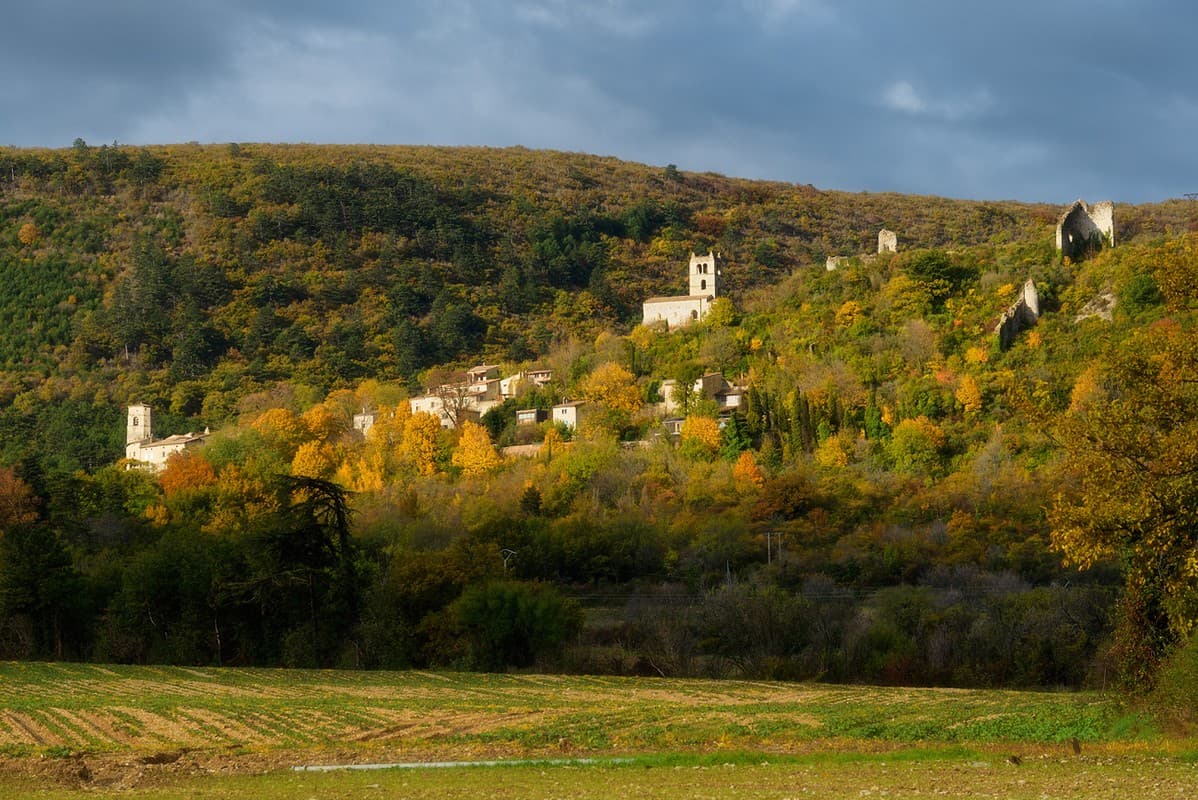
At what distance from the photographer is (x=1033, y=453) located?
70.9 meters

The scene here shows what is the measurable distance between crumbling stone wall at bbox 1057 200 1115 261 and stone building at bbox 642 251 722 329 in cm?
2342

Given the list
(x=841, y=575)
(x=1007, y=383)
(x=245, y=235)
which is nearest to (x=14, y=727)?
(x=1007, y=383)

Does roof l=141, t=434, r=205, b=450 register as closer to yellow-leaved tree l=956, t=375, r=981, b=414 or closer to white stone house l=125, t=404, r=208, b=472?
white stone house l=125, t=404, r=208, b=472

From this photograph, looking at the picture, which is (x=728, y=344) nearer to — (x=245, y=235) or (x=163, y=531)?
(x=163, y=531)

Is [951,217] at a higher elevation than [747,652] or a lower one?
higher

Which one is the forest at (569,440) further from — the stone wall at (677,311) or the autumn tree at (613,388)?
the stone wall at (677,311)

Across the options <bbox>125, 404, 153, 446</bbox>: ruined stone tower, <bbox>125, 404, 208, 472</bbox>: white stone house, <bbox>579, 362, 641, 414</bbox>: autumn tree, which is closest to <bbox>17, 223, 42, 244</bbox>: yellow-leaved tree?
<bbox>125, 404, 208, 472</bbox>: white stone house

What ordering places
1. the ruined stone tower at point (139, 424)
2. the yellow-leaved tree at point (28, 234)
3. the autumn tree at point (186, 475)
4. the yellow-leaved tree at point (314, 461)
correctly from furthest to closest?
the yellow-leaved tree at point (28, 234) → the ruined stone tower at point (139, 424) → the yellow-leaved tree at point (314, 461) → the autumn tree at point (186, 475)

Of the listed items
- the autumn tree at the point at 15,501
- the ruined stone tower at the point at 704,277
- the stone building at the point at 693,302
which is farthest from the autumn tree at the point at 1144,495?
the ruined stone tower at the point at 704,277

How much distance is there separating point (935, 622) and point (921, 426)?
29164 mm

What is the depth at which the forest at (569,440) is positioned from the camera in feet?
147

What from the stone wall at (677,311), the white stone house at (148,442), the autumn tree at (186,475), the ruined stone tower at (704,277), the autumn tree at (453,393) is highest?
the ruined stone tower at (704,277)

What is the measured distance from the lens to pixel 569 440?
286ft

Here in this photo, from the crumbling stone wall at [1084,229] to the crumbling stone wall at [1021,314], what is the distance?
267 inches
